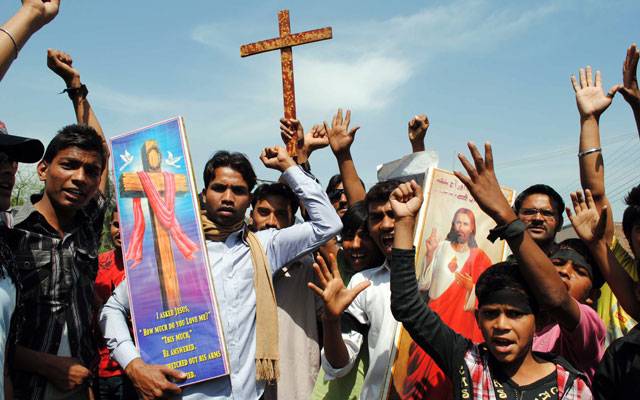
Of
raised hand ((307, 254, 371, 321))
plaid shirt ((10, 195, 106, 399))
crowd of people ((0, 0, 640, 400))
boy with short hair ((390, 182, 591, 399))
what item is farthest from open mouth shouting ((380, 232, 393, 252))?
plaid shirt ((10, 195, 106, 399))

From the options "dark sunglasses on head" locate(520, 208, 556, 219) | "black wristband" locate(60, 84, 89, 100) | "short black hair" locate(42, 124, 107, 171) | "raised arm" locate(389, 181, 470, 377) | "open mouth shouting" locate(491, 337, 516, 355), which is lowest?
"open mouth shouting" locate(491, 337, 516, 355)

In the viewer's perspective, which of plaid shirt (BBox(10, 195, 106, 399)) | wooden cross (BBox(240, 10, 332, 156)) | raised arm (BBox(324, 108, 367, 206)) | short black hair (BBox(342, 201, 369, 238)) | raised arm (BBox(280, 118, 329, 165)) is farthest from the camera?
wooden cross (BBox(240, 10, 332, 156))

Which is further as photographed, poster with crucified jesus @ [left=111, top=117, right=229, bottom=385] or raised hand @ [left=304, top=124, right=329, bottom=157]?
raised hand @ [left=304, top=124, right=329, bottom=157]

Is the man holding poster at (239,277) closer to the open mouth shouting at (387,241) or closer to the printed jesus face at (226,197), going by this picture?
the printed jesus face at (226,197)

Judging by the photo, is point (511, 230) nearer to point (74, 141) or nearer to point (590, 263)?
point (590, 263)

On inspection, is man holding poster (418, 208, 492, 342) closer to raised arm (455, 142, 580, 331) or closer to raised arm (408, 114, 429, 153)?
raised arm (455, 142, 580, 331)

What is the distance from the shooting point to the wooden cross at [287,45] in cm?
482

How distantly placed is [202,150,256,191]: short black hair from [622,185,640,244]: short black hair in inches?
71.4

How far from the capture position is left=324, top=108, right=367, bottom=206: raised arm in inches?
156

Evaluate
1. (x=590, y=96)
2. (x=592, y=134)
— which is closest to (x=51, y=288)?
(x=592, y=134)

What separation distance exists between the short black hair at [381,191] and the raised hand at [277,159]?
470 millimetres

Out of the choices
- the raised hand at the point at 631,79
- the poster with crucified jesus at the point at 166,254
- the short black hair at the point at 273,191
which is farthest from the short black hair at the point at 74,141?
the raised hand at the point at 631,79

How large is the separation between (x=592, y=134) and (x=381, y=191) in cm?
115

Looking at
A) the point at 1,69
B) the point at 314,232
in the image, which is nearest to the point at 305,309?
the point at 314,232
